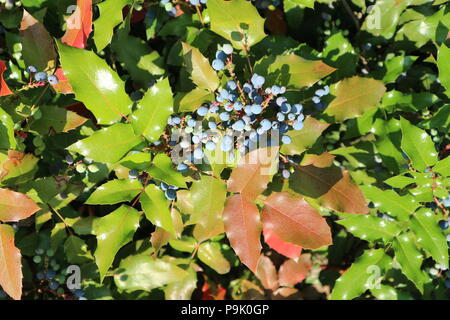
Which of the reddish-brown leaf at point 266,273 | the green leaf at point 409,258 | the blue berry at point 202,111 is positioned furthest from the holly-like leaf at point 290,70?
the reddish-brown leaf at point 266,273

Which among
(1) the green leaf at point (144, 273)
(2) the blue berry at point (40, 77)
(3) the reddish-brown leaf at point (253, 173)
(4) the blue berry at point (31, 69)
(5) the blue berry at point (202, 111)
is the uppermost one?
(4) the blue berry at point (31, 69)

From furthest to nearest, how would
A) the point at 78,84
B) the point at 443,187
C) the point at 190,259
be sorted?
the point at 190,259 < the point at 443,187 < the point at 78,84

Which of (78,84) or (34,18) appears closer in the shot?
(78,84)

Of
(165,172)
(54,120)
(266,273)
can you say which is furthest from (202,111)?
(266,273)

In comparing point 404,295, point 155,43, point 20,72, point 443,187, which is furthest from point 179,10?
point 404,295

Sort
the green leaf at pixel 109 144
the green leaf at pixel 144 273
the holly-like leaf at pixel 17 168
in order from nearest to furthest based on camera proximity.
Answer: the green leaf at pixel 109 144, the holly-like leaf at pixel 17 168, the green leaf at pixel 144 273

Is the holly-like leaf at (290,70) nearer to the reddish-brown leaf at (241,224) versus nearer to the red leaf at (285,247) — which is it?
the reddish-brown leaf at (241,224)

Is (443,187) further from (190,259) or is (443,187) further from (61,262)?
(61,262)
